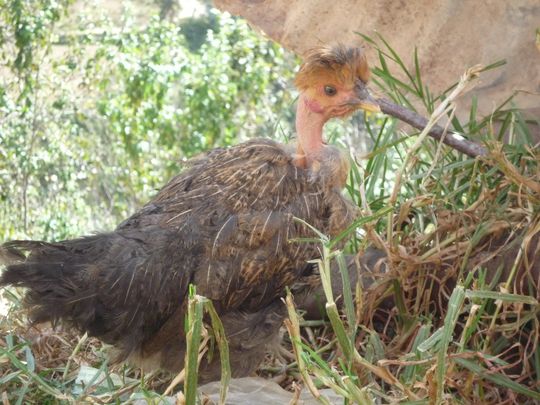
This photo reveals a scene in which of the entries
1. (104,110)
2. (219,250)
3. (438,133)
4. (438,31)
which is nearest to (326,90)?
(438,133)

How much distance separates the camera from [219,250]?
2043 millimetres

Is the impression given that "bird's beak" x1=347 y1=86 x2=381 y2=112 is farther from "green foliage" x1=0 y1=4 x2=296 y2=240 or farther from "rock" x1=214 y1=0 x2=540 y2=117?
"green foliage" x1=0 y1=4 x2=296 y2=240

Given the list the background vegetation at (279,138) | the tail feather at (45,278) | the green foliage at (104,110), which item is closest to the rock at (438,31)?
the background vegetation at (279,138)

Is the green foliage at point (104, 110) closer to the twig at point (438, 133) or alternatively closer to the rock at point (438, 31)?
the rock at point (438, 31)

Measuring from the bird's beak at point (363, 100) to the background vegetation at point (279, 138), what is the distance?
12cm

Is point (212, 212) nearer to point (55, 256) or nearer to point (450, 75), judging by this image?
point (55, 256)

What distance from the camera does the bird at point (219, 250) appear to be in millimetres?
1923

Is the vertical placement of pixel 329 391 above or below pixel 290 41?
below

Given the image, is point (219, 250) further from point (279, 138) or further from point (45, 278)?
point (279, 138)

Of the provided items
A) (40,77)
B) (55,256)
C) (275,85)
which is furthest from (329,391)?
(275,85)

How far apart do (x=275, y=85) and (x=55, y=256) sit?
6.09 meters

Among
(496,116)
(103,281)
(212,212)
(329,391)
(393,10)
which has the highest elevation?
(393,10)

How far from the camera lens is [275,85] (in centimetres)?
788

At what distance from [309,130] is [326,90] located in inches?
4.1
